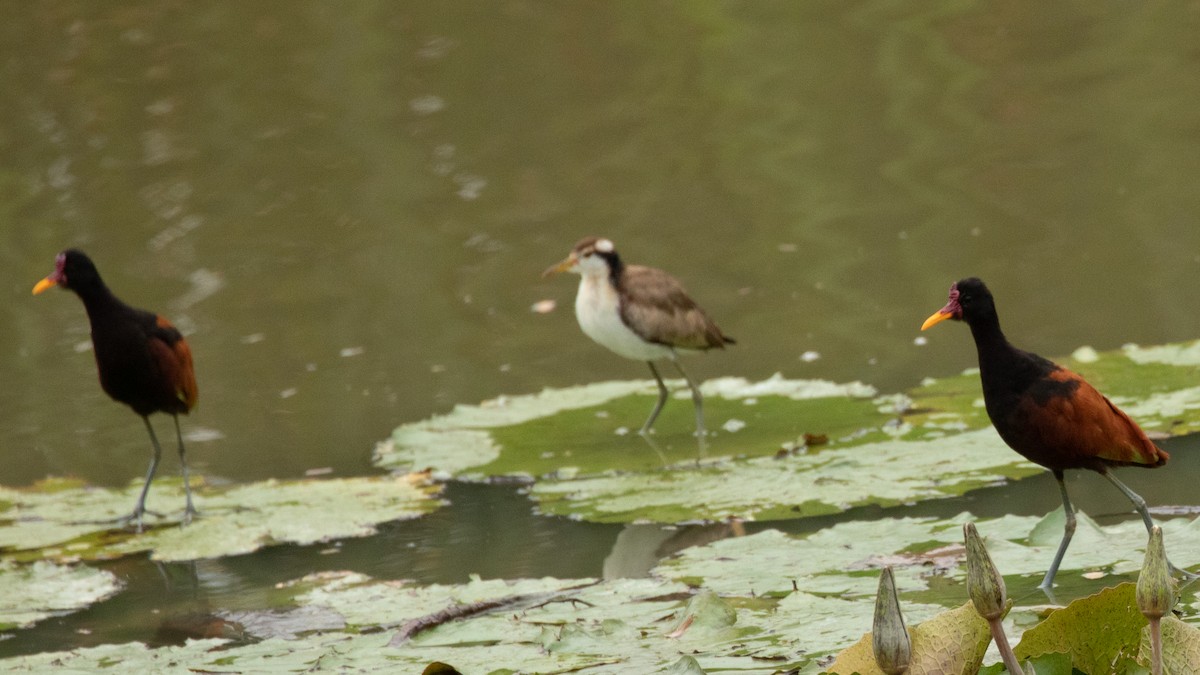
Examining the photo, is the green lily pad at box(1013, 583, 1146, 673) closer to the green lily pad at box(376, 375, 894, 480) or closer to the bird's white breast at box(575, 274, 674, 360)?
the green lily pad at box(376, 375, 894, 480)

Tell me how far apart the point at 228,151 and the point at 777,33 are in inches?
215

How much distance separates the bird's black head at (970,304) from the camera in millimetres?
4340

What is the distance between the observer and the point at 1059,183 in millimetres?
10852

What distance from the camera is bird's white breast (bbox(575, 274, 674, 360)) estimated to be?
7.59 metres

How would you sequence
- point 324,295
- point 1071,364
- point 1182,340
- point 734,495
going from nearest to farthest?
1. point 734,495
2. point 1071,364
3. point 1182,340
4. point 324,295

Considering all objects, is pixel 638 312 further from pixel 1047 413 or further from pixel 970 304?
pixel 1047 413

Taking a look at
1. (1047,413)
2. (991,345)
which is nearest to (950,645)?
(1047,413)

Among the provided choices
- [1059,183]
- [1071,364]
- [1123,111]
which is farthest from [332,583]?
[1123,111]

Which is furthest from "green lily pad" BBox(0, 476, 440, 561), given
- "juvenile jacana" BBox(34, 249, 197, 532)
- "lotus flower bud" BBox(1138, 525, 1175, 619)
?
"lotus flower bud" BBox(1138, 525, 1175, 619)

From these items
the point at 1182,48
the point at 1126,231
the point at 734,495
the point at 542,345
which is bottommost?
the point at 734,495

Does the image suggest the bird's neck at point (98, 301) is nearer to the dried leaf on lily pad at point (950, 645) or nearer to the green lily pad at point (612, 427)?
the green lily pad at point (612, 427)

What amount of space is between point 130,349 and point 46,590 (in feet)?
4.61

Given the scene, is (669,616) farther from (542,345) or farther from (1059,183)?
(1059,183)

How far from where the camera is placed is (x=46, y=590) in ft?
18.4
